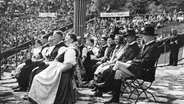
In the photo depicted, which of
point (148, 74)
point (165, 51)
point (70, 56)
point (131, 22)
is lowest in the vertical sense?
point (165, 51)

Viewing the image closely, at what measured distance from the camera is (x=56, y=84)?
553cm

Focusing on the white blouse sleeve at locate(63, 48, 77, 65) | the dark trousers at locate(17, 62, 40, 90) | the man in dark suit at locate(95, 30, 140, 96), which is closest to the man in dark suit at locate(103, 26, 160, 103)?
the man in dark suit at locate(95, 30, 140, 96)

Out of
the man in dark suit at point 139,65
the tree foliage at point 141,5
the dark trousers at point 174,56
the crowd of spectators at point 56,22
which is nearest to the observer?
the man in dark suit at point 139,65

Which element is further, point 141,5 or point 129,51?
point 141,5

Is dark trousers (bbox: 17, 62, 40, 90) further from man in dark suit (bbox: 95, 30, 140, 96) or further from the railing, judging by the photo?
the railing

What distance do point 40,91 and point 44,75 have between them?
0.29 meters

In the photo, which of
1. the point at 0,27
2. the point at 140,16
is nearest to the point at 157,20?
the point at 140,16

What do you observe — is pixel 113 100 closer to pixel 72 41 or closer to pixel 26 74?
pixel 72 41

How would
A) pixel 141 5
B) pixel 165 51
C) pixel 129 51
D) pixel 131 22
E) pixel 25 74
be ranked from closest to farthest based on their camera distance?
pixel 129 51, pixel 25 74, pixel 165 51, pixel 131 22, pixel 141 5

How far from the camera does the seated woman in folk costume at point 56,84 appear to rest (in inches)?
217

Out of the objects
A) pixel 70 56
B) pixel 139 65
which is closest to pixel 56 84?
pixel 70 56

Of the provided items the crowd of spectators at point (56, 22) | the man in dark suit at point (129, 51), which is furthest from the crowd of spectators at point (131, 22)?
the man in dark suit at point (129, 51)

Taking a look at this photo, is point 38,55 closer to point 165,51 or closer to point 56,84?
point 56,84

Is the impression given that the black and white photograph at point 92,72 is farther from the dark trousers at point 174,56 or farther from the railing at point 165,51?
the railing at point 165,51
